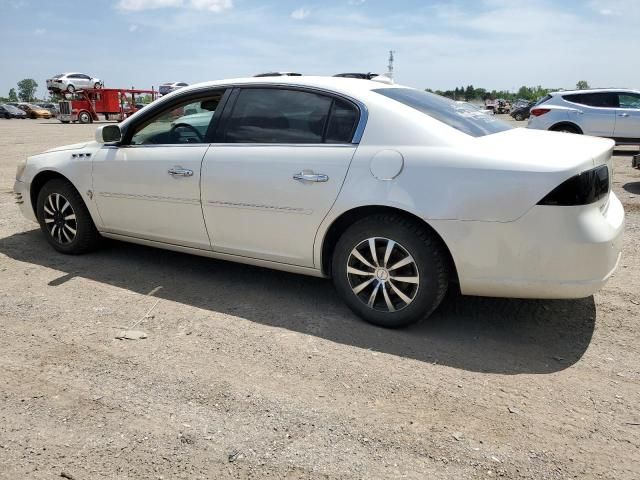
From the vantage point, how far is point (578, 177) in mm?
2943

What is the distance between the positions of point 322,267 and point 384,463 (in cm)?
165

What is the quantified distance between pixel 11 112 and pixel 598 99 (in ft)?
158

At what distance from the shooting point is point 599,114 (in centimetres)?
1334

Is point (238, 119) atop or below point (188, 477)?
atop

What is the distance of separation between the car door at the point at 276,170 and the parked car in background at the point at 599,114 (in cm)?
1130

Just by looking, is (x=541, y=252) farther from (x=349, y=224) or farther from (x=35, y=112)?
(x=35, y=112)

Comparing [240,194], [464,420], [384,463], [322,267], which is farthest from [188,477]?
[240,194]

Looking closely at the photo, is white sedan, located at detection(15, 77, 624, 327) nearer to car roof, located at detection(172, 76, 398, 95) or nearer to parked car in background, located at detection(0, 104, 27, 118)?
car roof, located at detection(172, 76, 398, 95)

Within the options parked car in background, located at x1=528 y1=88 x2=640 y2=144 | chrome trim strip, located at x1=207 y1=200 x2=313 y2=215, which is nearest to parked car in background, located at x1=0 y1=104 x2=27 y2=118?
parked car in background, located at x1=528 y1=88 x2=640 y2=144

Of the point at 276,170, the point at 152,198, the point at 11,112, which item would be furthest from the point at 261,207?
the point at 11,112

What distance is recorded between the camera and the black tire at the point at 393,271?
3273 mm

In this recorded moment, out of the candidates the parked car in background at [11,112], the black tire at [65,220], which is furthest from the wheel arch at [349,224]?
the parked car in background at [11,112]

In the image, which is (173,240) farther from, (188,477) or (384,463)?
(384,463)

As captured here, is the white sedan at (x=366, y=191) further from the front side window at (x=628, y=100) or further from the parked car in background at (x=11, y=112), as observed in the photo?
the parked car in background at (x=11, y=112)
